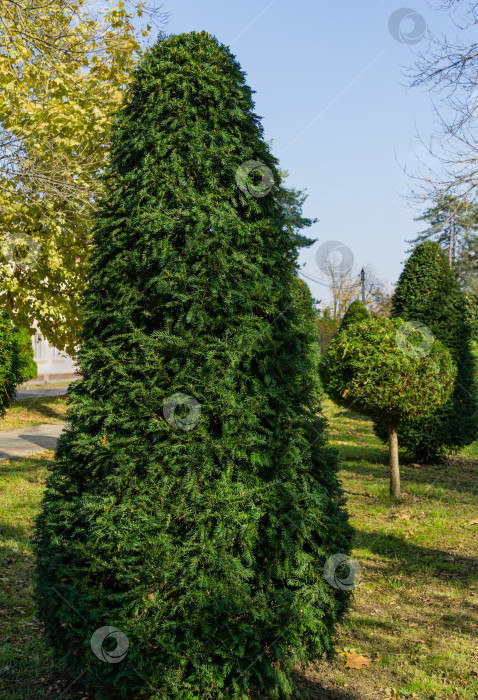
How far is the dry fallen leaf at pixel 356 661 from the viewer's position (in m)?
3.81

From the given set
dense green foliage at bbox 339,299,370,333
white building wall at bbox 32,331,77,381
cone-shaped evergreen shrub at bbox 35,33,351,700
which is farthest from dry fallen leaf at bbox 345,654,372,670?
white building wall at bbox 32,331,77,381

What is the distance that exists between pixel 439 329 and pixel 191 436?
9097 mm

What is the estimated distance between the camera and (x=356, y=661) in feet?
12.7

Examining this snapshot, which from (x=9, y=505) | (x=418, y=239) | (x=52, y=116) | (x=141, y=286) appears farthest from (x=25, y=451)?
(x=418, y=239)

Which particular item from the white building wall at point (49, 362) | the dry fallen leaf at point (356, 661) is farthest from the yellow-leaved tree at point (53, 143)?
the white building wall at point (49, 362)

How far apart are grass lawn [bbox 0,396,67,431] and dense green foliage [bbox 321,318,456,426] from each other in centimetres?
1084

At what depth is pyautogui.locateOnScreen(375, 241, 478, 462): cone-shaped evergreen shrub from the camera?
10766 mm

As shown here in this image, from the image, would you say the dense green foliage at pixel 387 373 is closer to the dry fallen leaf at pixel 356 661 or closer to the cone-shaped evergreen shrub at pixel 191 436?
the dry fallen leaf at pixel 356 661

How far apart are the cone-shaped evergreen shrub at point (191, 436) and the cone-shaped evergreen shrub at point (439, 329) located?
8.08 meters

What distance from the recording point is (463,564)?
5934mm

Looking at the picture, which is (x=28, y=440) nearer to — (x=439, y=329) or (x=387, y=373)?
(x=387, y=373)

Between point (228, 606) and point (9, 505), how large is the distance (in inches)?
236

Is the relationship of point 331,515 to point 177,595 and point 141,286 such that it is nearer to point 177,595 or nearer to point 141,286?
point 177,595

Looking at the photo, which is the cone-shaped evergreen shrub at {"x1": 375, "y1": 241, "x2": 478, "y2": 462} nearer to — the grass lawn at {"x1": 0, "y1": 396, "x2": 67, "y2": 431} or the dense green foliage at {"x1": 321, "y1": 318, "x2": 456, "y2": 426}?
the dense green foliage at {"x1": 321, "y1": 318, "x2": 456, "y2": 426}
